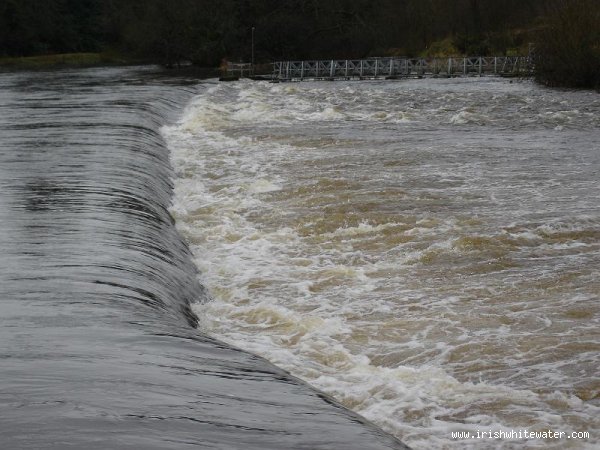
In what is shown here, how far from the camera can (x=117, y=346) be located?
6742mm

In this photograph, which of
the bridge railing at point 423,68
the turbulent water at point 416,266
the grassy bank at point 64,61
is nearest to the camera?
the turbulent water at point 416,266

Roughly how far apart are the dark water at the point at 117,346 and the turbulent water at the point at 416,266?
0.64 m

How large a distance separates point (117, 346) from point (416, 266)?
4.47 meters

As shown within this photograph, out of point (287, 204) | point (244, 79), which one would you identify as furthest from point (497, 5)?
point (287, 204)

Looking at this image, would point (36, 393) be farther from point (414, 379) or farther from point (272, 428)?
point (414, 379)

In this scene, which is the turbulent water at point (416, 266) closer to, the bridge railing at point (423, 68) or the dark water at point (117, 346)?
the dark water at point (117, 346)

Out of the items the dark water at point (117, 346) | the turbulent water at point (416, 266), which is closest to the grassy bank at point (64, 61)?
the turbulent water at point (416, 266)

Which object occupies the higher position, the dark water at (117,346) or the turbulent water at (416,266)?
the dark water at (117,346)

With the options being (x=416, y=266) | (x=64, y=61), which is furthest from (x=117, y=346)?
(x=64, y=61)

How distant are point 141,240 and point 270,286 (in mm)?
1567

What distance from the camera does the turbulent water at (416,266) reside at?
22.2ft

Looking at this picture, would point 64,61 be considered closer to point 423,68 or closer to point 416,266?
point 423,68

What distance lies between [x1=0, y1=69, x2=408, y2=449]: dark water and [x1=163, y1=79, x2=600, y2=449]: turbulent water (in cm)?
64

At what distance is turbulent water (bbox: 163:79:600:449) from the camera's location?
6754 millimetres
